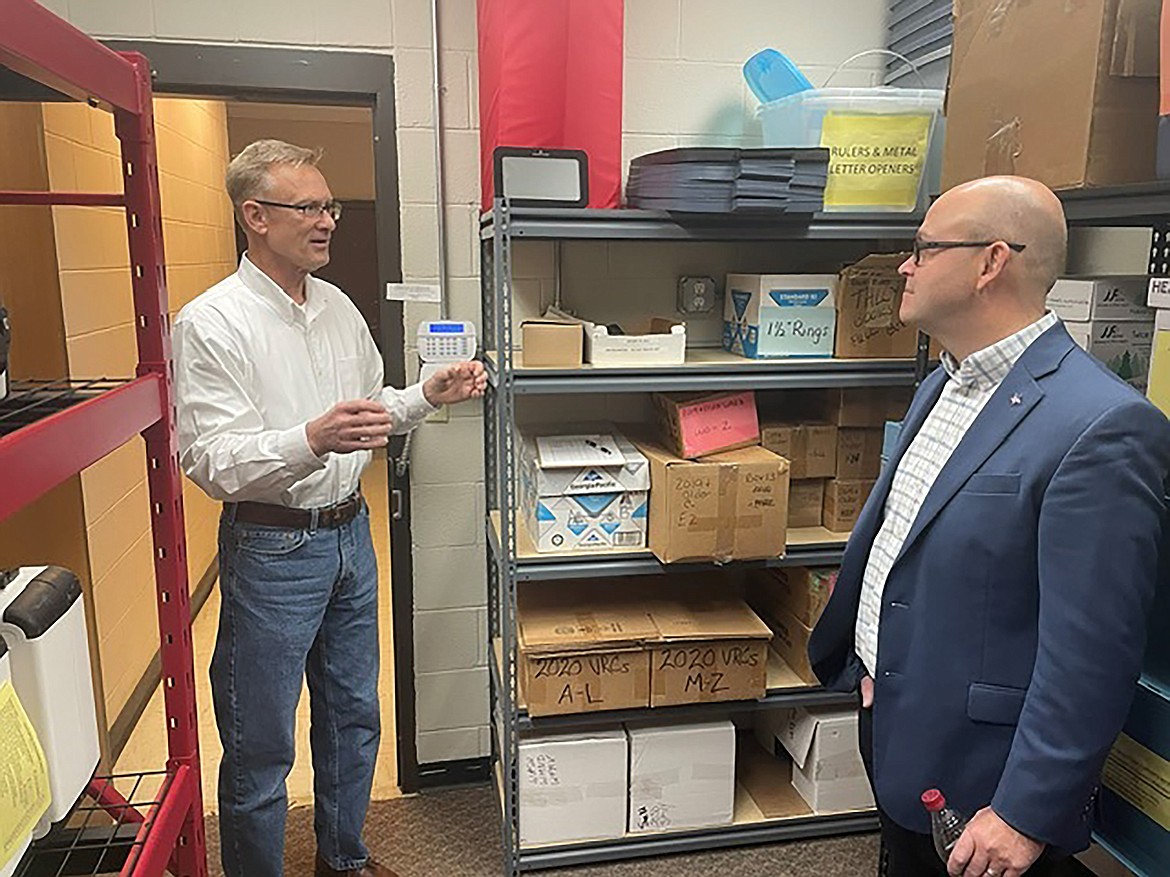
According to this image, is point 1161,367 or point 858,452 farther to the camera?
point 858,452

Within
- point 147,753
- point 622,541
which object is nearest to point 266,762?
point 622,541

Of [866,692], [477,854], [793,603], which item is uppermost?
[866,692]

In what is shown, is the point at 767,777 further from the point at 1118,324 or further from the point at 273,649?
the point at 1118,324

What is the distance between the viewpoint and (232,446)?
1887 millimetres

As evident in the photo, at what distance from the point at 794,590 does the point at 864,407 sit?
0.55 metres

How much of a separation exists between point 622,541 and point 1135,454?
1.30 metres

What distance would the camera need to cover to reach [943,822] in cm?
150

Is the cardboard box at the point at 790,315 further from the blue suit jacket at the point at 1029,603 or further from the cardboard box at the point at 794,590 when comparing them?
the blue suit jacket at the point at 1029,603

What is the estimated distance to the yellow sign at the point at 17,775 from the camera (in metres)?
0.83

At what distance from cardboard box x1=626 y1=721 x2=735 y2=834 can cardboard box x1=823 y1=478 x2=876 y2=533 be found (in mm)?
638

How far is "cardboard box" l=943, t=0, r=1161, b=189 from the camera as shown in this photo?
4.88ft

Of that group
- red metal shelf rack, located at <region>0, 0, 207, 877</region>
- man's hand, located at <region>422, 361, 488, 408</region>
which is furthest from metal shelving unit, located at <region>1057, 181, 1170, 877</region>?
red metal shelf rack, located at <region>0, 0, 207, 877</region>

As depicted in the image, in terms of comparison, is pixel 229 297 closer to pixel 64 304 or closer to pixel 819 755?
pixel 64 304

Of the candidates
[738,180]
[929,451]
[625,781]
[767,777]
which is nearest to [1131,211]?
[929,451]
